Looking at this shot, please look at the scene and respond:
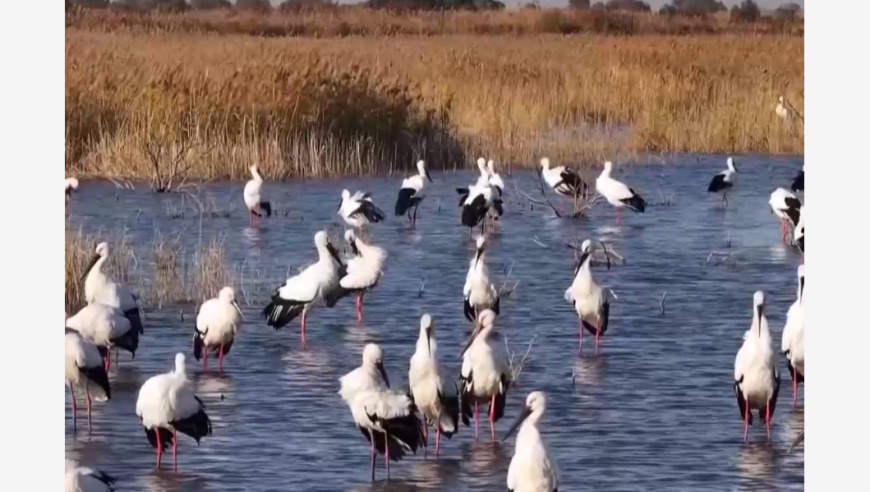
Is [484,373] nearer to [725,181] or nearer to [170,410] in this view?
[170,410]

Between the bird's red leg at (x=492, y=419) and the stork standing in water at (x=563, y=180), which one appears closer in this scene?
the bird's red leg at (x=492, y=419)

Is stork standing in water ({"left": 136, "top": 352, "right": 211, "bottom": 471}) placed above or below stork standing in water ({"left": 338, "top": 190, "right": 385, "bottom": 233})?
below

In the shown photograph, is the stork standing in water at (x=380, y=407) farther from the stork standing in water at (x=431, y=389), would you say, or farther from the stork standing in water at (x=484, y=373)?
the stork standing in water at (x=484, y=373)

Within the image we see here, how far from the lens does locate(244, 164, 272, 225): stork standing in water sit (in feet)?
35.2

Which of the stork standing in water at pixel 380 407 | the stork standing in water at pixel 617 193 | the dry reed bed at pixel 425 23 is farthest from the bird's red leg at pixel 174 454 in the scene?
the stork standing in water at pixel 617 193

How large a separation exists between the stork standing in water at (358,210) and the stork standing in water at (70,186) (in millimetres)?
1623

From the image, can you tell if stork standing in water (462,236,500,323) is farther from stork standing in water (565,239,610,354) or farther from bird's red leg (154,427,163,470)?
bird's red leg (154,427,163,470)

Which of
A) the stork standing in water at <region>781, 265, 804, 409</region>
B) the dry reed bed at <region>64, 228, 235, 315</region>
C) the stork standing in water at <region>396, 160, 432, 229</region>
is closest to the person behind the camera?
the stork standing in water at <region>781, 265, 804, 409</region>

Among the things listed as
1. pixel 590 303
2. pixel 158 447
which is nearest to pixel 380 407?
pixel 158 447

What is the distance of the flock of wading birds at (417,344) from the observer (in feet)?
29.0

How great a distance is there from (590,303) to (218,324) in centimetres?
193

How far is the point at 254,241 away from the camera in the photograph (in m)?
11.1

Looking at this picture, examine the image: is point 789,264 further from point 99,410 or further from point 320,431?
point 99,410

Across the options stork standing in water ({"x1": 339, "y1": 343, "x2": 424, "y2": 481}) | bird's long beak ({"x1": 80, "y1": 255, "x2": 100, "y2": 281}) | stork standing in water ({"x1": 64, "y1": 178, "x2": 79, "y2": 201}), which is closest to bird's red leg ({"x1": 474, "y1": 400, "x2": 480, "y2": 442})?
stork standing in water ({"x1": 339, "y1": 343, "x2": 424, "y2": 481})
